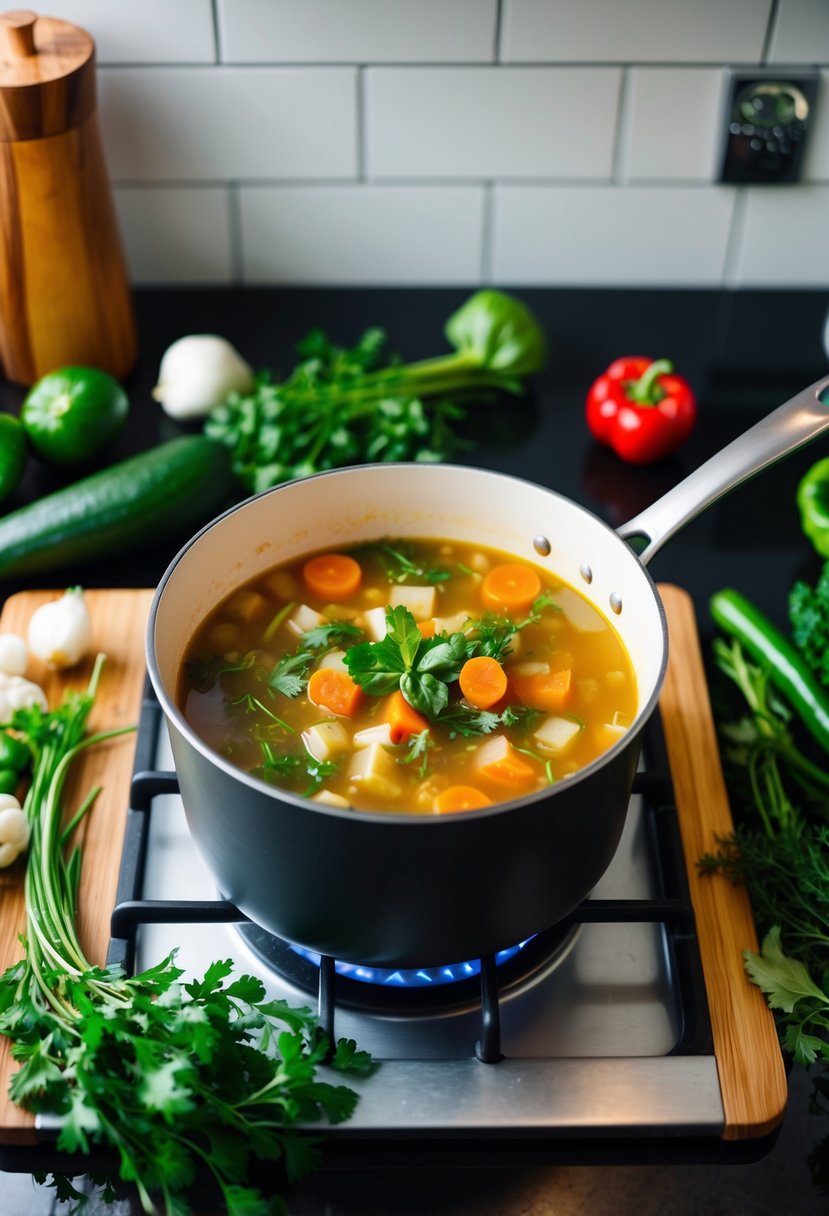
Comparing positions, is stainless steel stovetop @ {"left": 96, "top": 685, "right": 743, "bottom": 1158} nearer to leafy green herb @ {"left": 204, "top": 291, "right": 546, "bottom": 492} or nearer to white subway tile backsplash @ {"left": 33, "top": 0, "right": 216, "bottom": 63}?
leafy green herb @ {"left": 204, "top": 291, "right": 546, "bottom": 492}

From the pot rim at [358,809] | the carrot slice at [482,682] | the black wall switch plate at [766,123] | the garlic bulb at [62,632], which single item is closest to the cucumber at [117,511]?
the garlic bulb at [62,632]

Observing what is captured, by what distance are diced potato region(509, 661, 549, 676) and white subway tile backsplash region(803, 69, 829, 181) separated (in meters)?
1.12

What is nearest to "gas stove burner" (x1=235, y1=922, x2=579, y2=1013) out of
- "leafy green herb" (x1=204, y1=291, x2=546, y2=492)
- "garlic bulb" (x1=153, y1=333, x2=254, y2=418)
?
"leafy green herb" (x1=204, y1=291, x2=546, y2=492)

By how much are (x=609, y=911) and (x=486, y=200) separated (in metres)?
1.26

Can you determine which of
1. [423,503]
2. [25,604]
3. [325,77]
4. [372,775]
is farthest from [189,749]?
[325,77]

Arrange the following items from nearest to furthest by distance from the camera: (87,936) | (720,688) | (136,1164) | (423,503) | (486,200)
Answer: (136,1164)
(87,936)
(423,503)
(720,688)
(486,200)

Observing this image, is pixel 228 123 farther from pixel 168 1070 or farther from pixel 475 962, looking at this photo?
pixel 168 1070

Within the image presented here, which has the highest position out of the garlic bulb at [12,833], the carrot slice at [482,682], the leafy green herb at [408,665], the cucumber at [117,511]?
the leafy green herb at [408,665]

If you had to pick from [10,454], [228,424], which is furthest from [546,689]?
[10,454]

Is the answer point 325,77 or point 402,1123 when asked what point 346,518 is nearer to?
point 402,1123

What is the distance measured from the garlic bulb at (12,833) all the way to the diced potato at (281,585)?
35 centimetres

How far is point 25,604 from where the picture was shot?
156 centimetres

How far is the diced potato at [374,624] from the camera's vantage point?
1333 mm

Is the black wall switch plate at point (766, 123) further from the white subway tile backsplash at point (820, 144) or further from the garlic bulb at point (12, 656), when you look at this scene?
the garlic bulb at point (12, 656)
